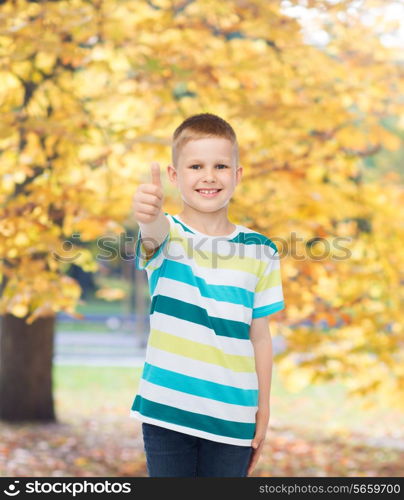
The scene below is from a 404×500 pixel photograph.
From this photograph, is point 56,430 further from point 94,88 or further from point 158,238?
point 158,238

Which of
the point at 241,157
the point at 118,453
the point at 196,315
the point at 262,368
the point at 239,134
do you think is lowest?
the point at 118,453

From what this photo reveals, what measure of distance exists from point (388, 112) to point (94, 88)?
2850mm

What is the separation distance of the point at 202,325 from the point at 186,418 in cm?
29

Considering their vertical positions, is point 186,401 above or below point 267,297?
below

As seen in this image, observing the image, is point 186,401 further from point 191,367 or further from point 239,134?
point 239,134

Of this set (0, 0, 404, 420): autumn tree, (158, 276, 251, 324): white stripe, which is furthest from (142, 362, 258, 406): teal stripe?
(0, 0, 404, 420): autumn tree

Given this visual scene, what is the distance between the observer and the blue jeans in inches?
81.9

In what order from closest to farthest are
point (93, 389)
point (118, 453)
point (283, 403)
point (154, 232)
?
point (154, 232)
point (118, 453)
point (283, 403)
point (93, 389)

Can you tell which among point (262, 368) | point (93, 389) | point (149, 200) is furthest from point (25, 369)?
point (149, 200)

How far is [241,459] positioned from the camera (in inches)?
86.3

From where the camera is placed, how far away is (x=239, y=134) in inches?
237

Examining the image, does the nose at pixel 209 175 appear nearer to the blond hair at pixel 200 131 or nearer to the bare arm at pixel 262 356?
the blond hair at pixel 200 131

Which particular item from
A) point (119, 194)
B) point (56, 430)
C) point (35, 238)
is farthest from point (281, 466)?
point (35, 238)

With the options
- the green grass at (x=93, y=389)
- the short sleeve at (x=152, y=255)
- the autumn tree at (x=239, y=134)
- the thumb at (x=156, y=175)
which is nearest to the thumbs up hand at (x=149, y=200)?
the thumb at (x=156, y=175)
